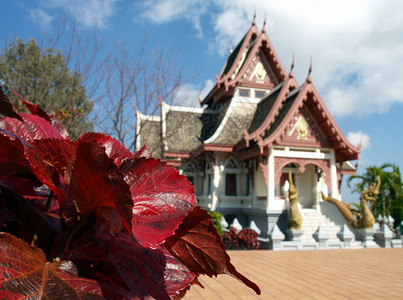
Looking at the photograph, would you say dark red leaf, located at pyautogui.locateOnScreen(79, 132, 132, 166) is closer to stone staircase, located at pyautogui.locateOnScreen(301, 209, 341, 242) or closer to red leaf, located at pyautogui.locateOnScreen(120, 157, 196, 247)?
red leaf, located at pyautogui.locateOnScreen(120, 157, 196, 247)

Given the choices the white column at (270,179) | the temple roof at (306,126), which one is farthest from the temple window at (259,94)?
the white column at (270,179)

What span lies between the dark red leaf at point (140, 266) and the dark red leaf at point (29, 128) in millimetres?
204

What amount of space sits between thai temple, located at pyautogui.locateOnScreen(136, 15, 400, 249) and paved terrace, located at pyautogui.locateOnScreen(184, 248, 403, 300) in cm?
141

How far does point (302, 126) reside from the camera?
40.8 ft

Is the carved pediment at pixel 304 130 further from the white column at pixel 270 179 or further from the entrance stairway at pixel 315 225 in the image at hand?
the entrance stairway at pixel 315 225

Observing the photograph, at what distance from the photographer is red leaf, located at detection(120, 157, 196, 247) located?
0.48m

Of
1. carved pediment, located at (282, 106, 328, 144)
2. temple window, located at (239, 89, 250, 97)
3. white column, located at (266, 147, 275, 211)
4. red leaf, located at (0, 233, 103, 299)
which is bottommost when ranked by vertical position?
red leaf, located at (0, 233, 103, 299)

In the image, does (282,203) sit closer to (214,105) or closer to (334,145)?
(334,145)

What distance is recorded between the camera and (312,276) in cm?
636

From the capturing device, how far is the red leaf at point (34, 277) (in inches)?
16.1

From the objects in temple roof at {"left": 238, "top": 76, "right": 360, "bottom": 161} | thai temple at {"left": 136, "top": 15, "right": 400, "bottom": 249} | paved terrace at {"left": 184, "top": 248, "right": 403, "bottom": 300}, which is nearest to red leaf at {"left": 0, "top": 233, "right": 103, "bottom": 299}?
paved terrace at {"left": 184, "top": 248, "right": 403, "bottom": 300}

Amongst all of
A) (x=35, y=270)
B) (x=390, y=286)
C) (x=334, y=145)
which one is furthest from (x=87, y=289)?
(x=334, y=145)

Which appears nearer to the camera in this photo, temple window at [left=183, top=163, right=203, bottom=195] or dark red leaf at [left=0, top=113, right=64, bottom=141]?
dark red leaf at [left=0, top=113, right=64, bottom=141]

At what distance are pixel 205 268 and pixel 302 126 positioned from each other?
12500 millimetres
